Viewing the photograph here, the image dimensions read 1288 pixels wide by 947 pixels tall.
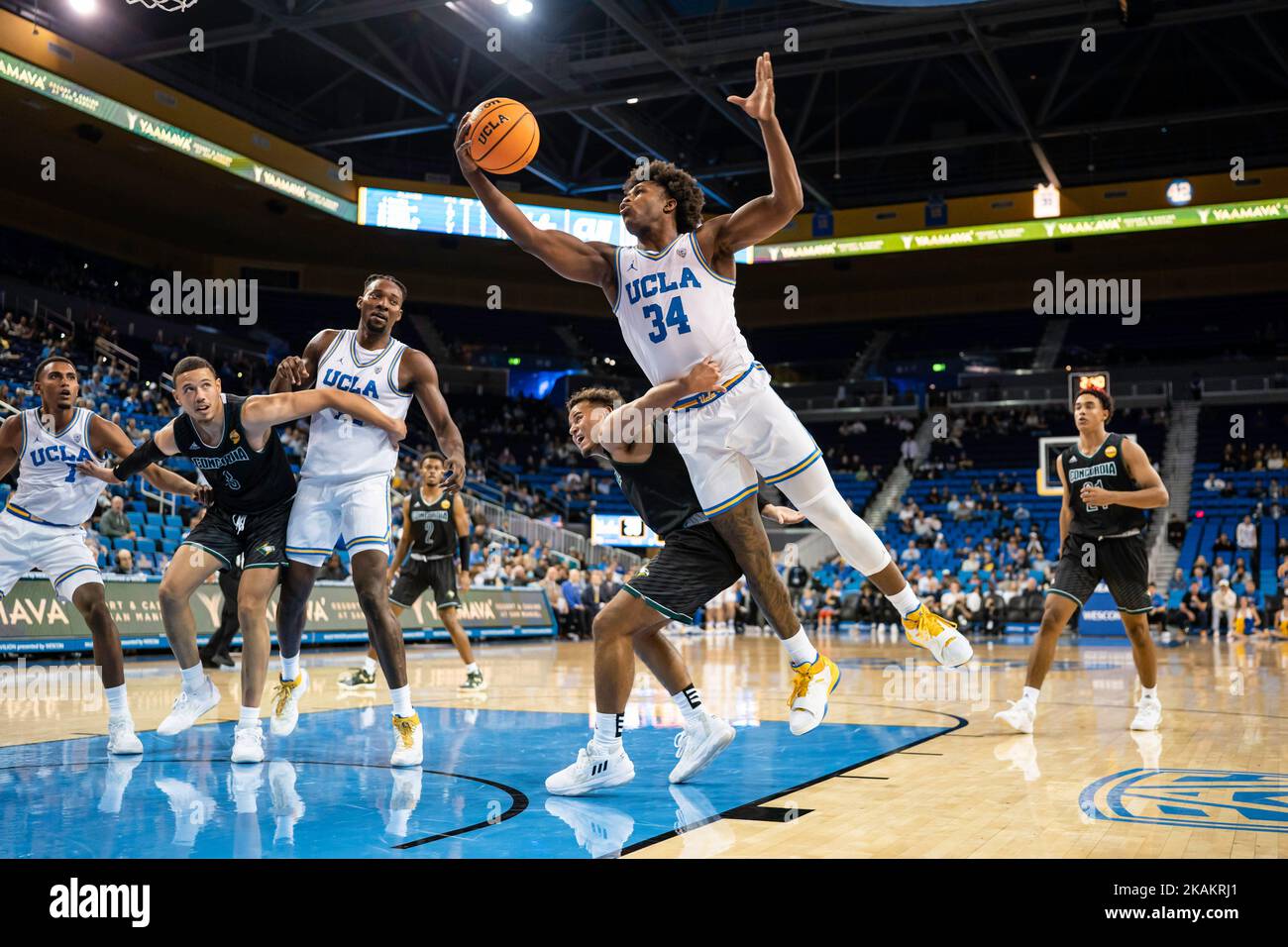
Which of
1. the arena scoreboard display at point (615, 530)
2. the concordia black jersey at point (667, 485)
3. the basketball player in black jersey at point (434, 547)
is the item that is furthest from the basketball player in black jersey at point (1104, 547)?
the arena scoreboard display at point (615, 530)

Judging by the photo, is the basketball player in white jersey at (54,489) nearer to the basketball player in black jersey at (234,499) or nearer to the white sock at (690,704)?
the basketball player in black jersey at (234,499)

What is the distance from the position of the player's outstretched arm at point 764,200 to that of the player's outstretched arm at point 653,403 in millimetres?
516

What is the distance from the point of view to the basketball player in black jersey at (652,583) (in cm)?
461

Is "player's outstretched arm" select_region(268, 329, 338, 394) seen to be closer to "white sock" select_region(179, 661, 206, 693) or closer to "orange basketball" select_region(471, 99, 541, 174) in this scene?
"orange basketball" select_region(471, 99, 541, 174)

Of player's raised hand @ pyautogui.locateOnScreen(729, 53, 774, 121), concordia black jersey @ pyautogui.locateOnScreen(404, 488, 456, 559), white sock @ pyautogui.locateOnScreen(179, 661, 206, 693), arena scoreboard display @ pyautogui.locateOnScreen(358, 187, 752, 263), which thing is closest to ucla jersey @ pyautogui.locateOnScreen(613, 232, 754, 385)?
player's raised hand @ pyautogui.locateOnScreen(729, 53, 774, 121)

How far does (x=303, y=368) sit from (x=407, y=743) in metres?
1.98

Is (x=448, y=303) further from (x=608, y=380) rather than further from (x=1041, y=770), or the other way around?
(x=1041, y=770)

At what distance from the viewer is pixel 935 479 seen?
32312mm

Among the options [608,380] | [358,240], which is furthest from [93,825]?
[608,380]

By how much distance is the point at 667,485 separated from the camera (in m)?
4.98

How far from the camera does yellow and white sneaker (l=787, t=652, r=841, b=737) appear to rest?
4.73 meters

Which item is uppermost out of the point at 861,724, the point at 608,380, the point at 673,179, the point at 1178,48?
the point at 1178,48

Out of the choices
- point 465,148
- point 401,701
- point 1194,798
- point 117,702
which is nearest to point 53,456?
point 117,702
